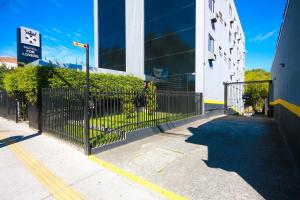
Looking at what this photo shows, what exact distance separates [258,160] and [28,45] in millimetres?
15898

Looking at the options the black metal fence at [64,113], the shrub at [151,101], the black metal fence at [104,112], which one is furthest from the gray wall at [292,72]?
the black metal fence at [64,113]

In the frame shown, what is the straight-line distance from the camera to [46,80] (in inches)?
372

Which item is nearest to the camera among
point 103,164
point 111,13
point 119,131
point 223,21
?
point 103,164

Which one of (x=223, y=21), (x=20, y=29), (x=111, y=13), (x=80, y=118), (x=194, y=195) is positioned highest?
(x=111, y=13)

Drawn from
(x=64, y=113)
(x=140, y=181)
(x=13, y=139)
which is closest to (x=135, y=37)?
(x=64, y=113)

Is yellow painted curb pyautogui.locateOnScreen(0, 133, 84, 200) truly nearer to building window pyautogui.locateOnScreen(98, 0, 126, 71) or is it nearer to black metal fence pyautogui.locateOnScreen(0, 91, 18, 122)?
black metal fence pyautogui.locateOnScreen(0, 91, 18, 122)

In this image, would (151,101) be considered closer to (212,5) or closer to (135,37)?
(212,5)

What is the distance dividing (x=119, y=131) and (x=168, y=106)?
3.57 m

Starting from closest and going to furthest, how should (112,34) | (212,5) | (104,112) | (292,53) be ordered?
(292,53) < (104,112) < (212,5) < (112,34)

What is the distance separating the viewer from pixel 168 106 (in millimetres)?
9242

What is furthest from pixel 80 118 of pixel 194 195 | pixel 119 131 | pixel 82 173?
pixel 194 195

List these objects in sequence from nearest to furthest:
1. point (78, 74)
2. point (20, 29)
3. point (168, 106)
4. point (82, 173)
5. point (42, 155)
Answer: point (82, 173) → point (42, 155) → point (168, 106) → point (78, 74) → point (20, 29)

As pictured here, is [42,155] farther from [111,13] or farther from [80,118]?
[111,13]

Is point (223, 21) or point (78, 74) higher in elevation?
point (223, 21)
